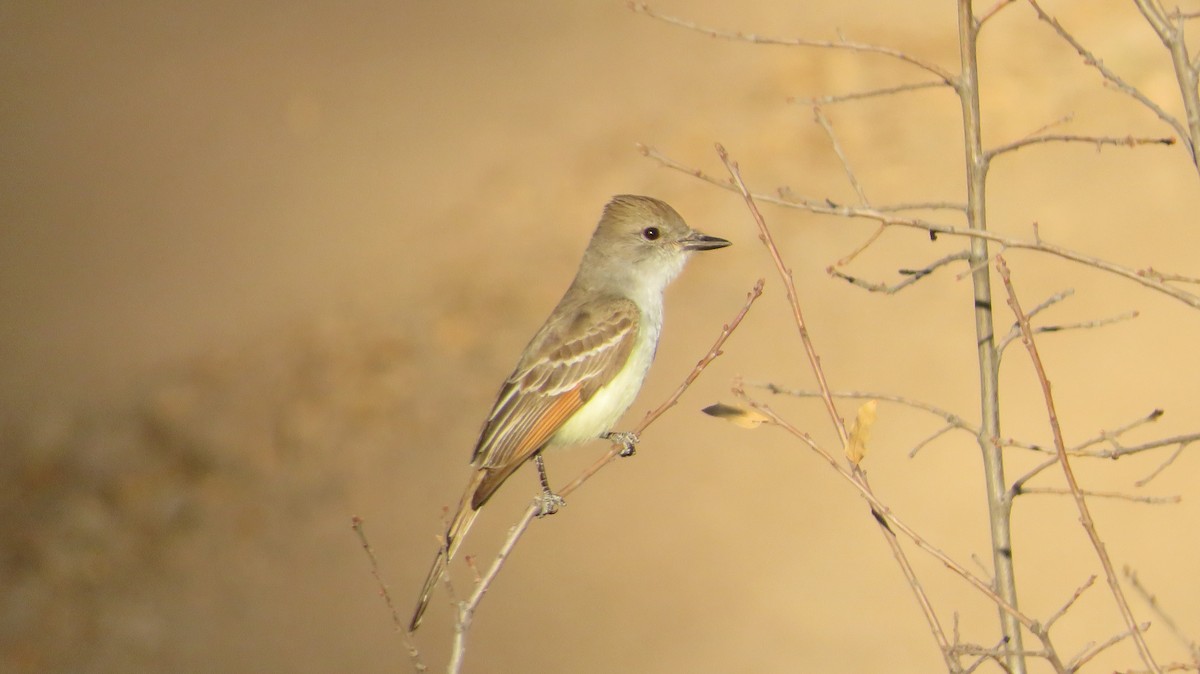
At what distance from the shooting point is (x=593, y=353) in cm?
465

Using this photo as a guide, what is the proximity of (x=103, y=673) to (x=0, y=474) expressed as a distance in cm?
265

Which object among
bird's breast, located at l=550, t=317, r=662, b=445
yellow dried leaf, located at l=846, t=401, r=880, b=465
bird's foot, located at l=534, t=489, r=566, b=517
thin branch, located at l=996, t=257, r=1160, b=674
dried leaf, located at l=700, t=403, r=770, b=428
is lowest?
thin branch, located at l=996, t=257, r=1160, b=674

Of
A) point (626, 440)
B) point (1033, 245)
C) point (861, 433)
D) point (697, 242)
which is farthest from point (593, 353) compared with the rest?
point (1033, 245)

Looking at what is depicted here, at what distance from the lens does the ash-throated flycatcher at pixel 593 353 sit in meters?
4.39

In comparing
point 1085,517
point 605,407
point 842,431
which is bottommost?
point 1085,517

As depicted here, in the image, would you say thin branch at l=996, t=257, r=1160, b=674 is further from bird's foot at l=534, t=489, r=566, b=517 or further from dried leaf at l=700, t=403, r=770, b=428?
bird's foot at l=534, t=489, r=566, b=517

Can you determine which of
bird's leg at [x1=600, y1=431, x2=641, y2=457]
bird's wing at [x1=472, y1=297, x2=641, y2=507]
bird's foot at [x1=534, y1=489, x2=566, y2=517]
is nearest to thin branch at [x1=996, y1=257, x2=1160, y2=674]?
bird's foot at [x1=534, y1=489, x2=566, y2=517]

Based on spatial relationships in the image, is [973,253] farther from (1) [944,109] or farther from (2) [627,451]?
(1) [944,109]

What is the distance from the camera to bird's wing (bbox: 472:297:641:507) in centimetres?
441

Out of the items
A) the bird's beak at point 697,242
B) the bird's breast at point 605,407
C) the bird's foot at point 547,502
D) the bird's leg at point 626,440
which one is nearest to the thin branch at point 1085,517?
the bird's foot at point 547,502

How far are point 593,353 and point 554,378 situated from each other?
6.5 inches

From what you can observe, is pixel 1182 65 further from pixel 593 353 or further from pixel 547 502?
pixel 593 353

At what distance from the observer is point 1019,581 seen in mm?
6578

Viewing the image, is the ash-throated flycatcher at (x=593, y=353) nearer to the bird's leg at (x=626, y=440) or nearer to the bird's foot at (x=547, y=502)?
the bird's leg at (x=626, y=440)
